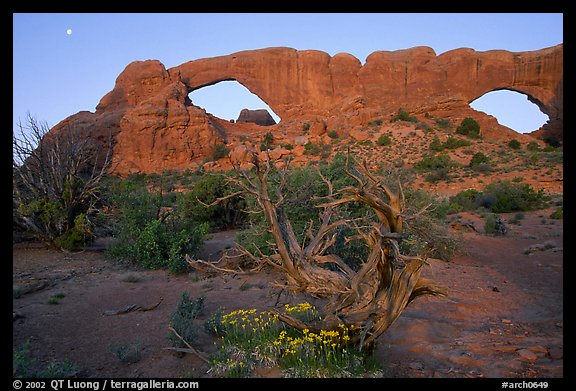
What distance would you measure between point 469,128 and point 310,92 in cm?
1981

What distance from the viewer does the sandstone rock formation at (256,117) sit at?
57.0m

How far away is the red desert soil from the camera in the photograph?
159 inches

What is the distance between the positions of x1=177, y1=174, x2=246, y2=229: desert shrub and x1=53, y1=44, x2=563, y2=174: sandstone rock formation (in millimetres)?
25442

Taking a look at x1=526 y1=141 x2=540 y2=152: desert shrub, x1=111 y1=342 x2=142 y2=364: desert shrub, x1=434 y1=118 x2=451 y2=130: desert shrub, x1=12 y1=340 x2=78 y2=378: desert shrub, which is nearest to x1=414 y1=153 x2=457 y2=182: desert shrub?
x1=526 y1=141 x2=540 y2=152: desert shrub

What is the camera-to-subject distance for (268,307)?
6.14 m

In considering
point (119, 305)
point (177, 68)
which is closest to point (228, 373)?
point (119, 305)

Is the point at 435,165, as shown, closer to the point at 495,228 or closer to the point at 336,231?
the point at 495,228

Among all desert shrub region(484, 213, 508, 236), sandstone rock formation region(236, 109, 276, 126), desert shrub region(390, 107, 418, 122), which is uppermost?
sandstone rock formation region(236, 109, 276, 126)

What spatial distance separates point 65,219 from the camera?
10586 millimetres

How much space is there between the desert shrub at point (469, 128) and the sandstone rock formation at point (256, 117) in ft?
91.0

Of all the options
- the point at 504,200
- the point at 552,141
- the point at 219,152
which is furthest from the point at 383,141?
the point at 552,141

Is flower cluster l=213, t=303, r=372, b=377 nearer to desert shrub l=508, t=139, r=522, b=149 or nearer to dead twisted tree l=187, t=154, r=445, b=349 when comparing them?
dead twisted tree l=187, t=154, r=445, b=349
